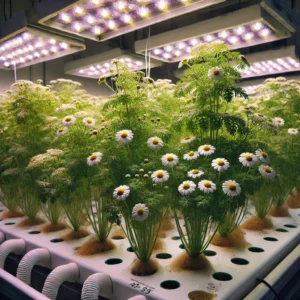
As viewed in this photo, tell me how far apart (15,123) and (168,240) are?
170 centimetres

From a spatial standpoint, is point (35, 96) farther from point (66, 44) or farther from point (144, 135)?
point (144, 135)

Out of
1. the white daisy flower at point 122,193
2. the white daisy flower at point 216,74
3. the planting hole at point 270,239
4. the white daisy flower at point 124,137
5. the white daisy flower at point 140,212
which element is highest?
the white daisy flower at point 216,74

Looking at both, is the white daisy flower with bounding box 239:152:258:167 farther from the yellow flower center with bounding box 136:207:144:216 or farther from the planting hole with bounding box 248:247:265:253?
the planting hole with bounding box 248:247:265:253

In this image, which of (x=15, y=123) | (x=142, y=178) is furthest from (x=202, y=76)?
(x=15, y=123)

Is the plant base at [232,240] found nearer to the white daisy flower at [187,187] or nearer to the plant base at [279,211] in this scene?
the white daisy flower at [187,187]

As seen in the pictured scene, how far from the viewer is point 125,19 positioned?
265 centimetres

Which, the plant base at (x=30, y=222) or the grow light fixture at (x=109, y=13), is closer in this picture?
the grow light fixture at (x=109, y=13)

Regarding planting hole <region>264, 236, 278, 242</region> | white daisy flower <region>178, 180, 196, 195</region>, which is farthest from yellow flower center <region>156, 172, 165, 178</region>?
planting hole <region>264, 236, 278, 242</region>

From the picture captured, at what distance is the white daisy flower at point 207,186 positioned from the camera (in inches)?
64.8

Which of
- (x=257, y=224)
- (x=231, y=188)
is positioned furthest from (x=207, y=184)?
(x=257, y=224)

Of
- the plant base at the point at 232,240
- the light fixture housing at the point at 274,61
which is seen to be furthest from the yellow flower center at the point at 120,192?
the light fixture housing at the point at 274,61

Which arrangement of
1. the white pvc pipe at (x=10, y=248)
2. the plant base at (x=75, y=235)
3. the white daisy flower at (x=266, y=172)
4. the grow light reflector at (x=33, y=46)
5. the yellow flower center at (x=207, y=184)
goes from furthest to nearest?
the grow light reflector at (x=33, y=46), the plant base at (x=75, y=235), the white pvc pipe at (x=10, y=248), the white daisy flower at (x=266, y=172), the yellow flower center at (x=207, y=184)

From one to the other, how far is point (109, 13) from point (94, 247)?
1807 millimetres

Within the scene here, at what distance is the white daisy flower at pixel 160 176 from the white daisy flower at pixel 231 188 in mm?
306
